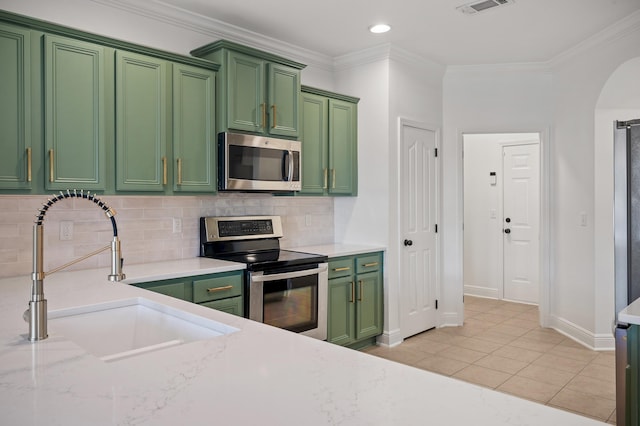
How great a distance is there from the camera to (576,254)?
447 cm

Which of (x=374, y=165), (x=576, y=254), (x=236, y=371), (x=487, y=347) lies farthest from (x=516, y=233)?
(x=236, y=371)

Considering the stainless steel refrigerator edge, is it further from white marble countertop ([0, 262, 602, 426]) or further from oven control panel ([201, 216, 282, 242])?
white marble countertop ([0, 262, 602, 426])

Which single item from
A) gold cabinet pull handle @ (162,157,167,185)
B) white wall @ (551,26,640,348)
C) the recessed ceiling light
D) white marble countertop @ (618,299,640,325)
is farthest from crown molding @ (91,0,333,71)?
white marble countertop @ (618,299,640,325)

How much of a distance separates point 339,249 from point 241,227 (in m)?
0.89

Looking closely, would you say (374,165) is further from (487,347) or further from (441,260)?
(487,347)

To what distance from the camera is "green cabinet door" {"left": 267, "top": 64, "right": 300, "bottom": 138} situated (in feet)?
11.9

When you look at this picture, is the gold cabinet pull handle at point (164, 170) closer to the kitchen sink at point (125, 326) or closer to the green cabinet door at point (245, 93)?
the green cabinet door at point (245, 93)

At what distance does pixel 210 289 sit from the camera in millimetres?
2939

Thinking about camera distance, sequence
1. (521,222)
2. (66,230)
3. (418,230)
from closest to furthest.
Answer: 1. (66,230)
2. (418,230)
3. (521,222)

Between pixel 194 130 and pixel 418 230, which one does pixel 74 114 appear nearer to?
pixel 194 130

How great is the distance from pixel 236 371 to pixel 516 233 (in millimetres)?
5694

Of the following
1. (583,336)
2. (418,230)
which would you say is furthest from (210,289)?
(583,336)

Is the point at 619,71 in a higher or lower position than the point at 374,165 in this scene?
higher

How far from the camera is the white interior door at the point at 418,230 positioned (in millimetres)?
4469
